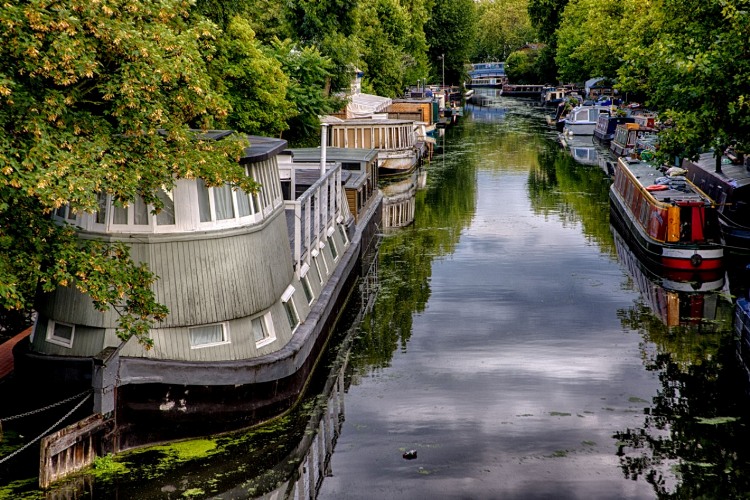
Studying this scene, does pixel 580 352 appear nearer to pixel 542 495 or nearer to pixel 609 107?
pixel 542 495

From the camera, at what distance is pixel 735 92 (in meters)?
29.7

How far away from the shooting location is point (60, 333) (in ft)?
58.9

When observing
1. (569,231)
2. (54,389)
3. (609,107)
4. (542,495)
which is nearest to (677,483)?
(542,495)

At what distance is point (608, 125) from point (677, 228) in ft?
163

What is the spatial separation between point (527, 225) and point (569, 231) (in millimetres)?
2347

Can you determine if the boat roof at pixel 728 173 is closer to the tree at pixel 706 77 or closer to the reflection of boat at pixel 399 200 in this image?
the tree at pixel 706 77

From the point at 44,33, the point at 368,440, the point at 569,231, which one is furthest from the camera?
the point at 569,231

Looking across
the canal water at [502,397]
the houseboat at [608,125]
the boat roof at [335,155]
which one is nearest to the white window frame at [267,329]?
the canal water at [502,397]

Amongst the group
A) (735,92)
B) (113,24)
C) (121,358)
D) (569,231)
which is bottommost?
(569,231)

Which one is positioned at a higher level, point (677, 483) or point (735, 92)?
point (735, 92)

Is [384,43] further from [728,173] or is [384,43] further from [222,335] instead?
[222,335]

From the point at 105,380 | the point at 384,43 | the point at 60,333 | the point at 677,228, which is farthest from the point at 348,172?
the point at 384,43

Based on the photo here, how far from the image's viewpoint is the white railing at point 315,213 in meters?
22.6

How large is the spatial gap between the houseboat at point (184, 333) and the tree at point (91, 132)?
70cm
